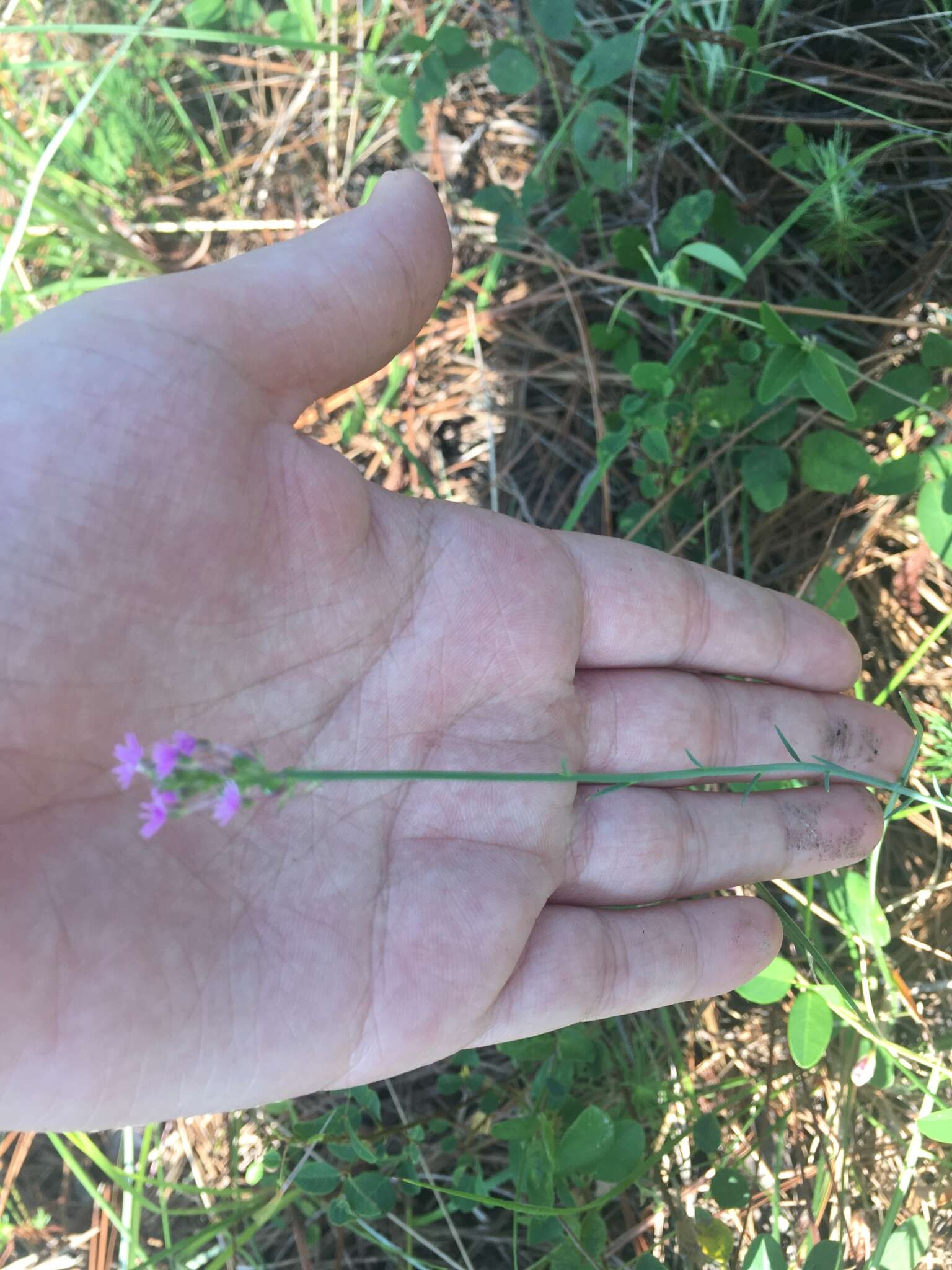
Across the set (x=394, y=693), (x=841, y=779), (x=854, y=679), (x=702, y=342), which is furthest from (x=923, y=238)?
(x=394, y=693)

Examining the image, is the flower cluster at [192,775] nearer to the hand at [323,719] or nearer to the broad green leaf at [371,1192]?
the hand at [323,719]

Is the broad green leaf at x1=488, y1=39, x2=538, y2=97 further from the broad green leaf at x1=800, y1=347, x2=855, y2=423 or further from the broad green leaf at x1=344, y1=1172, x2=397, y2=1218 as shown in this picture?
the broad green leaf at x1=344, y1=1172, x2=397, y2=1218

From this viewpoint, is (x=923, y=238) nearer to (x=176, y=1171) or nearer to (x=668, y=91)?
(x=668, y=91)

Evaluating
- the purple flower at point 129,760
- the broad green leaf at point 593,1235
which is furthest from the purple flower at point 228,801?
the broad green leaf at point 593,1235

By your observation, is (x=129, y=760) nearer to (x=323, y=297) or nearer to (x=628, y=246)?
(x=323, y=297)

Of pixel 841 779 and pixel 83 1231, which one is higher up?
pixel 841 779

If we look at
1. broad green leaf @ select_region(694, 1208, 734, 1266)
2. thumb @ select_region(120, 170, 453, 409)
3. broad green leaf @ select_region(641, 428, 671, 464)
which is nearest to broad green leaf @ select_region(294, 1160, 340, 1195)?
broad green leaf @ select_region(694, 1208, 734, 1266)

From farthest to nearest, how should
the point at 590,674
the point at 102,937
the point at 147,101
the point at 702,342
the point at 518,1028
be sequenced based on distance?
the point at 147,101, the point at 702,342, the point at 590,674, the point at 518,1028, the point at 102,937
